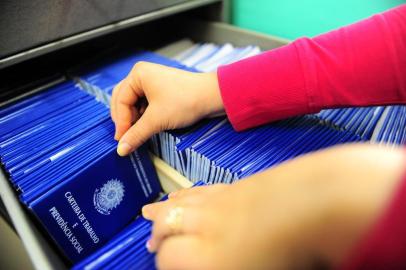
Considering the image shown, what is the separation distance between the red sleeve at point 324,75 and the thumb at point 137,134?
166 millimetres

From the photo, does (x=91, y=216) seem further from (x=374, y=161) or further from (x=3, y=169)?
(x=374, y=161)

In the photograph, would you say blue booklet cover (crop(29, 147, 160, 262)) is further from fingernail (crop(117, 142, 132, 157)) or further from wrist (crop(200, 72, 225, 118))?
wrist (crop(200, 72, 225, 118))

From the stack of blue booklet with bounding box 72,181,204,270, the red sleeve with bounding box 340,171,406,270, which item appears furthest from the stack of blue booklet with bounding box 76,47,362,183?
the red sleeve with bounding box 340,171,406,270

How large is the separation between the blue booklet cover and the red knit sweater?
0.26 meters

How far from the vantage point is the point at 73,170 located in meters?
0.53

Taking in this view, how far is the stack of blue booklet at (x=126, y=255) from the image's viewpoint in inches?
17.7

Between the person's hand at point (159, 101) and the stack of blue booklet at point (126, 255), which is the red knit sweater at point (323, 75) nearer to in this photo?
the person's hand at point (159, 101)

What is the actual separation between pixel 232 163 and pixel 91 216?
0.31 m

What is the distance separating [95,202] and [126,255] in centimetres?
15

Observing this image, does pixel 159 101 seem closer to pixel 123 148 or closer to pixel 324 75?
pixel 123 148

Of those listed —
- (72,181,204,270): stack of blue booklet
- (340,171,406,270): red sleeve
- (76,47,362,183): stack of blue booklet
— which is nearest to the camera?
(340,171,406,270): red sleeve

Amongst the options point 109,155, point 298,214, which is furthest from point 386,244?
point 109,155

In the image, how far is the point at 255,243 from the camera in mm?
276

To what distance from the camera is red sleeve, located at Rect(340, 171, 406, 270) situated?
0.71ft
